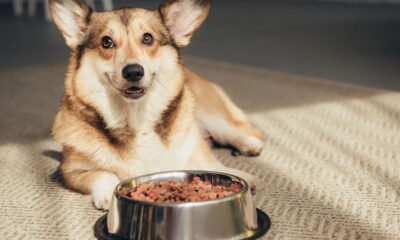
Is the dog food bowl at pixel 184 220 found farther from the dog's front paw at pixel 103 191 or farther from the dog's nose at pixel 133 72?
the dog's nose at pixel 133 72

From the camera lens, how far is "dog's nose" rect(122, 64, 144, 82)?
1.50 meters

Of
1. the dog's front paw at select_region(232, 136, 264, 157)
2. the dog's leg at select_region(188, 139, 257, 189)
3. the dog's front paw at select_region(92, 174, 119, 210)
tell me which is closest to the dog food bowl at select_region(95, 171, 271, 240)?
the dog's front paw at select_region(92, 174, 119, 210)

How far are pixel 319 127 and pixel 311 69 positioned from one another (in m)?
1.49

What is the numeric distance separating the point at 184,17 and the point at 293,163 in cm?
65

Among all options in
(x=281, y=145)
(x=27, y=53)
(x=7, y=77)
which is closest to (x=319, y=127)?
(x=281, y=145)

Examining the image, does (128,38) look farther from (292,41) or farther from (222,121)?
(292,41)

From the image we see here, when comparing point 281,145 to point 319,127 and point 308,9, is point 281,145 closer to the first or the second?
point 319,127

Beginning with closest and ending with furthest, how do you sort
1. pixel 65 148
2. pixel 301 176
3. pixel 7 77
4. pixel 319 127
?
pixel 65 148 → pixel 301 176 → pixel 319 127 → pixel 7 77

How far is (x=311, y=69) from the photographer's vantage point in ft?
12.6

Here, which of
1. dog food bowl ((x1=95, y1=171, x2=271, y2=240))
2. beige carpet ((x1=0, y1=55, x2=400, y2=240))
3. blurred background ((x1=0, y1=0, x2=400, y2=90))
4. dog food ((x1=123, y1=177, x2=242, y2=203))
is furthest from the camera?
blurred background ((x1=0, y1=0, x2=400, y2=90))

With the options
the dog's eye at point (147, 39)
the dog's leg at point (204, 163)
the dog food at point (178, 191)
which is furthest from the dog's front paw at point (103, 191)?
the dog's eye at point (147, 39)

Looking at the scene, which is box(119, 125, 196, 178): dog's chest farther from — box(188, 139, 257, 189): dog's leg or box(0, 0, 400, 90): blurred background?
box(0, 0, 400, 90): blurred background

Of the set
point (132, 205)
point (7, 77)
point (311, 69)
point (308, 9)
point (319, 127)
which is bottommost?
point (308, 9)

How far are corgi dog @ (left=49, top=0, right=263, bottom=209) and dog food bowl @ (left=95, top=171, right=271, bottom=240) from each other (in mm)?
299
